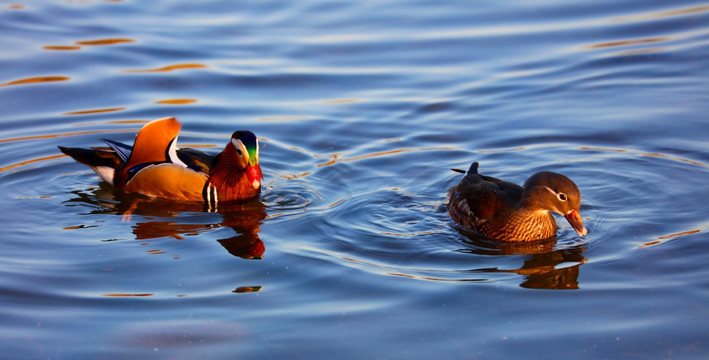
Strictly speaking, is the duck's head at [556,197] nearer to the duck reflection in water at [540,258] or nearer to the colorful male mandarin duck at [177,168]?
the duck reflection in water at [540,258]

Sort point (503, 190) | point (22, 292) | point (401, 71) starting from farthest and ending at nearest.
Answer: point (401, 71) < point (503, 190) < point (22, 292)

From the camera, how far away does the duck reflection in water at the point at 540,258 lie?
6.57m

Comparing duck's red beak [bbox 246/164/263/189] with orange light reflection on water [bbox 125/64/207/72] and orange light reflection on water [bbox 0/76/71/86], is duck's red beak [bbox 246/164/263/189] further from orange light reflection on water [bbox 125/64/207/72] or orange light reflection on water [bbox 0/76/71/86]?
orange light reflection on water [bbox 0/76/71/86]

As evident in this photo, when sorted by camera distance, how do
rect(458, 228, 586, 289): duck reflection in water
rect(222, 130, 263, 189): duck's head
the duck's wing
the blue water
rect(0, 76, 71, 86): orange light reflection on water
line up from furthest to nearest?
rect(0, 76, 71, 86): orange light reflection on water → rect(222, 130, 263, 189): duck's head → the duck's wing → rect(458, 228, 586, 289): duck reflection in water → the blue water

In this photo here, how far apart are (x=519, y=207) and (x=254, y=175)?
2.60 metres

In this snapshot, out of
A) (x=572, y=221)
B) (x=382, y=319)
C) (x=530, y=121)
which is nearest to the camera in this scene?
(x=382, y=319)

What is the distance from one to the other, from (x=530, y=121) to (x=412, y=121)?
1376mm

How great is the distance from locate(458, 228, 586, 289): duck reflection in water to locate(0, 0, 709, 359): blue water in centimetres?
3

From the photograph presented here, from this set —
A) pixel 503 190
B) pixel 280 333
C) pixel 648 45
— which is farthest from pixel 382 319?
pixel 648 45

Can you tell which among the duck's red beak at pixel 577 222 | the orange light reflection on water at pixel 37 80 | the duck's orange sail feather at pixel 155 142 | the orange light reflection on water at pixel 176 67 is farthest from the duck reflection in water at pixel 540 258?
the orange light reflection on water at pixel 37 80

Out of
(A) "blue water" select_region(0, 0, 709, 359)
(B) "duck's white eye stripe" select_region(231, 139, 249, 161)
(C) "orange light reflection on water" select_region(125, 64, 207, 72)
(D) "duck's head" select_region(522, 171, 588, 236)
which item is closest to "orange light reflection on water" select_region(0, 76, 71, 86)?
(A) "blue water" select_region(0, 0, 709, 359)

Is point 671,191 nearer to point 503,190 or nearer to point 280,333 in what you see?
point 503,190

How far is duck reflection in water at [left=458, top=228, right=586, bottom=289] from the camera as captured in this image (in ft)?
21.6

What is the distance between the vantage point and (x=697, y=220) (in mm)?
7527
